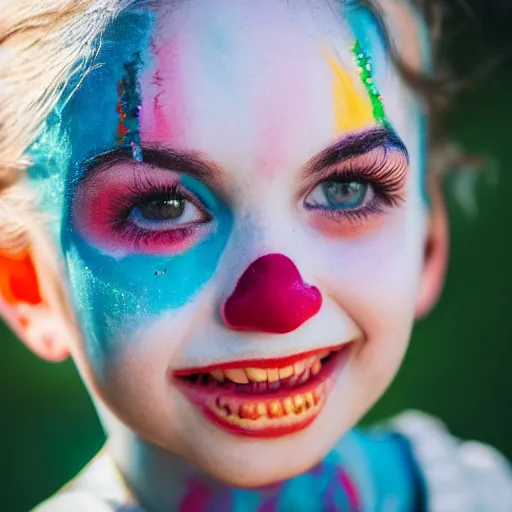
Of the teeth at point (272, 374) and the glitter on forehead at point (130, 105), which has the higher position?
the glitter on forehead at point (130, 105)

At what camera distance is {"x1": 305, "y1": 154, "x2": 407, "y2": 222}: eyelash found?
2.79 feet

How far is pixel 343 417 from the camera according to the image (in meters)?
0.92

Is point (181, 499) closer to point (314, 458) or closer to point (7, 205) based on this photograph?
point (314, 458)

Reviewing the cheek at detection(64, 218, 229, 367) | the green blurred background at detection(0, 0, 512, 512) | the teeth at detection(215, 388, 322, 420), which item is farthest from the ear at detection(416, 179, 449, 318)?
the cheek at detection(64, 218, 229, 367)

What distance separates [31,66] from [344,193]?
15.5 inches

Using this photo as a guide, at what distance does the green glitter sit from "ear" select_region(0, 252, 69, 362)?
454mm

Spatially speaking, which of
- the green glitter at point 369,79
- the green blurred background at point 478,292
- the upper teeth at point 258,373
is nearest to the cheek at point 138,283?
the upper teeth at point 258,373

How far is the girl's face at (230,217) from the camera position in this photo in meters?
0.77

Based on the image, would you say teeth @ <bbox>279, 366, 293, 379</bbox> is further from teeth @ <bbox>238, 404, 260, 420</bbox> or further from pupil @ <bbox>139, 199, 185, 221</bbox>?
pupil @ <bbox>139, 199, 185, 221</bbox>

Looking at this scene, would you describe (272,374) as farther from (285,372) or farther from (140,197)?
(140,197)

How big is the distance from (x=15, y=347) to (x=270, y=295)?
1.65 feet

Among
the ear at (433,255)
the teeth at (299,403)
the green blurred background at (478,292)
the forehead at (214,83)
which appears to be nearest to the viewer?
the forehead at (214,83)

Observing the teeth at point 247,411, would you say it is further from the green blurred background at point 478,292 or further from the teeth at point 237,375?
the green blurred background at point 478,292

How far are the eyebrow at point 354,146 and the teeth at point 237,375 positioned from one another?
25cm
